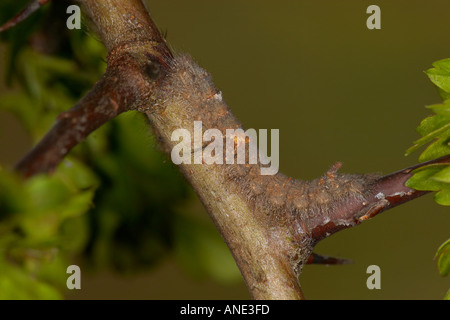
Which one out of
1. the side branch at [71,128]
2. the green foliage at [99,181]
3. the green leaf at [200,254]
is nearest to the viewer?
the side branch at [71,128]

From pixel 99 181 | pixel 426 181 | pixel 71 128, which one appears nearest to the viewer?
pixel 71 128

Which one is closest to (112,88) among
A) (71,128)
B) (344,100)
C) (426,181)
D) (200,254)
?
(71,128)

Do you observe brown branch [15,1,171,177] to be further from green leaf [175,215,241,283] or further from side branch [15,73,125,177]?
green leaf [175,215,241,283]

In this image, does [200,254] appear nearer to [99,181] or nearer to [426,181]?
[99,181]

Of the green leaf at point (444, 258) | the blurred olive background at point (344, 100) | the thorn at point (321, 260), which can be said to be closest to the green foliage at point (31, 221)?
the thorn at point (321, 260)

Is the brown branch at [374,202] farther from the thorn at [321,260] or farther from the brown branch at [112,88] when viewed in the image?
the brown branch at [112,88]
